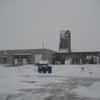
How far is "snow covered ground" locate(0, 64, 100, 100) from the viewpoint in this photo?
5.85 ft

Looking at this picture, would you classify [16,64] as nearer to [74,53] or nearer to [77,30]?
[74,53]

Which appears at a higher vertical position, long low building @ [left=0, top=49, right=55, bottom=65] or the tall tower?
the tall tower

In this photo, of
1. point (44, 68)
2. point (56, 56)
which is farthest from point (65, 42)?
point (44, 68)

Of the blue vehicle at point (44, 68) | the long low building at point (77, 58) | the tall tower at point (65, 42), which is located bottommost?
the blue vehicle at point (44, 68)

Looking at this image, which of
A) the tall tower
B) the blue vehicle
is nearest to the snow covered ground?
the blue vehicle

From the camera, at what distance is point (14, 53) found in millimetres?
1944

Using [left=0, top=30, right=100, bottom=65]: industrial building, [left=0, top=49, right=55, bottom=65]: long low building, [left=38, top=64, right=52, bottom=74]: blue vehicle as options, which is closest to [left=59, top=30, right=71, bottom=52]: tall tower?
[left=0, top=30, right=100, bottom=65]: industrial building

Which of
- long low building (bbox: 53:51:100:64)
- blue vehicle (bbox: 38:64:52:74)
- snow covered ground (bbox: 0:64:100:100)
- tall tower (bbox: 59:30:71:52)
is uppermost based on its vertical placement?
tall tower (bbox: 59:30:71:52)

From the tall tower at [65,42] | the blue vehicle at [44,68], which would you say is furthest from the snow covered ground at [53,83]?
the tall tower at [65,42]

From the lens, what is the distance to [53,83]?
6.07 feet

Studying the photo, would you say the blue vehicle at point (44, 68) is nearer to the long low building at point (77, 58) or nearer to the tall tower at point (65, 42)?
the long low building at point (77, 58)

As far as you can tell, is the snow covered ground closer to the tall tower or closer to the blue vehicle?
the blue vehicle

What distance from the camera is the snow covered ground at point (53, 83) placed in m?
1.78

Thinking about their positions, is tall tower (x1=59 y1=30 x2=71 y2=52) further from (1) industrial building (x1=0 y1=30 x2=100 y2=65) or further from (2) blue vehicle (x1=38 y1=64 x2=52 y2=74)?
(2) blue vehicle (x1=38 y1=64 x2=52 y2=74)
